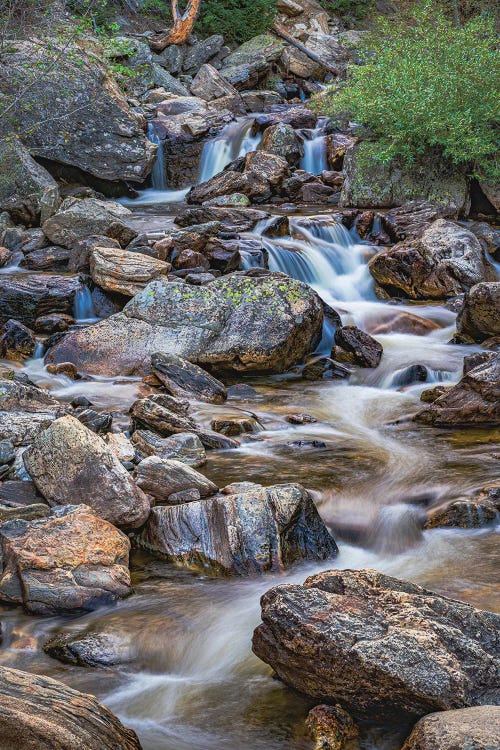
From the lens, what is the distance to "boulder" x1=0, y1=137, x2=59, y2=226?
15672 millimetres

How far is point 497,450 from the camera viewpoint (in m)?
7.08

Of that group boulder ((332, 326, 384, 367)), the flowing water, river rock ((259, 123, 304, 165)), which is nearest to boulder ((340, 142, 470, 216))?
river rock ((259, 123, 304, 165))

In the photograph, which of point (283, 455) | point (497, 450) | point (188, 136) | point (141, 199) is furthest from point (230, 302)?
point (188, 136)

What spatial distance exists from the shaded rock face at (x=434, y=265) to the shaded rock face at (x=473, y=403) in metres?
4.51

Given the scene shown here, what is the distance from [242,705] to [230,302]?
689cm

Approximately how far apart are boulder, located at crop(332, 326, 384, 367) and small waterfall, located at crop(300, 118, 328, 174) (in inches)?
434

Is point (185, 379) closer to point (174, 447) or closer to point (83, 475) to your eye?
point (174, 447)

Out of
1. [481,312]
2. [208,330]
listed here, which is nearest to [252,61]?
[481,312]

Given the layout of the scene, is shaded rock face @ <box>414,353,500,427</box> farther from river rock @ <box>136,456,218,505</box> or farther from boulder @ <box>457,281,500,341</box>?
river rock @ <box>136,456,218,505</box>

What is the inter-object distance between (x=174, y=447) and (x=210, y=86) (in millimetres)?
23864

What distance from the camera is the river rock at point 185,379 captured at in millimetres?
8750

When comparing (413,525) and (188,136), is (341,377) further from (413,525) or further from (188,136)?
(188,136)

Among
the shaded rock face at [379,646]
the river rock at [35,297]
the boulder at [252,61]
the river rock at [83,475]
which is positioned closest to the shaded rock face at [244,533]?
the river rock at [83,475]

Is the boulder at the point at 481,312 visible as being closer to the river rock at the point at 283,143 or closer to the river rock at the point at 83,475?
the river rock at the point at 83,475
